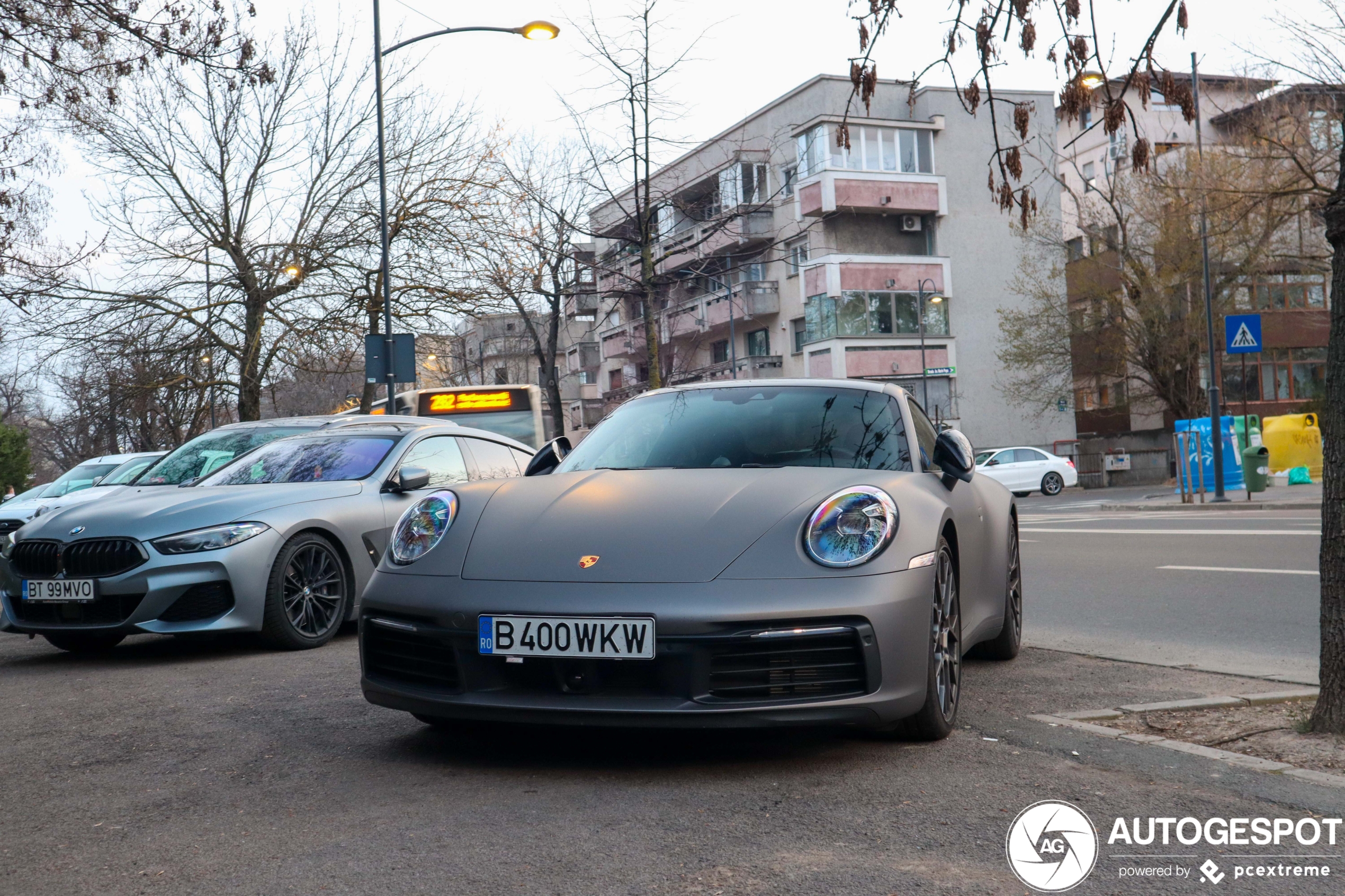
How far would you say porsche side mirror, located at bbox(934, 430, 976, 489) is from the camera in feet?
16.7

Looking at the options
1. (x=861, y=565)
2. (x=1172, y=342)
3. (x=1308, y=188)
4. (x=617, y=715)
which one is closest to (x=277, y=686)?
(x=617, y=715)

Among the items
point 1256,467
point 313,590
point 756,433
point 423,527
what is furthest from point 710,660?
Result: point 1256,467

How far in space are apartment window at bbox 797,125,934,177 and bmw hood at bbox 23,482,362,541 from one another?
40367 mm

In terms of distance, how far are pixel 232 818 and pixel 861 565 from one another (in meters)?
1.97

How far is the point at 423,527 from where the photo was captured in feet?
14.9

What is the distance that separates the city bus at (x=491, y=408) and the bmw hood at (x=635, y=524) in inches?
599

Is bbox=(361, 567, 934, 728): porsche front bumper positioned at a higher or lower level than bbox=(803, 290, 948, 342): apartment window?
lower

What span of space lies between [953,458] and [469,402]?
1591cm

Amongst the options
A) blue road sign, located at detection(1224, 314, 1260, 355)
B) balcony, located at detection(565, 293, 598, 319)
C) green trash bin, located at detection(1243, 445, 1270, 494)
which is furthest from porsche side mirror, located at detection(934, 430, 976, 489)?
balcony, located at detection(565, 293, 598, 319)

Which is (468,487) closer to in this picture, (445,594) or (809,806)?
(445,594)

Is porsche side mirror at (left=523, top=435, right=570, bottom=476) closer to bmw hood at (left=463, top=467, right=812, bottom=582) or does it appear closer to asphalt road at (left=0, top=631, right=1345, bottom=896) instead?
bmw hood at (left=463, top=467, right=812, bottom=582)

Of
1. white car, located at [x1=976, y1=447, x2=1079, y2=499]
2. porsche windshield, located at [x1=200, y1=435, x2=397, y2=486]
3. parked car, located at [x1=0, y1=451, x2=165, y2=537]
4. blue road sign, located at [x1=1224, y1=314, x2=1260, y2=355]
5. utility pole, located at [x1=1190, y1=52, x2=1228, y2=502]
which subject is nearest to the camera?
porsche windshield, located at [x1=200, y1=435, x2=397, y2=486]

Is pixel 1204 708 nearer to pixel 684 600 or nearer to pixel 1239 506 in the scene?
pixel 684 600

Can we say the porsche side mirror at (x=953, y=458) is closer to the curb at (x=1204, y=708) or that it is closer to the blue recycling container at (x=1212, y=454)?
the curb at (x=1204, y=708)
